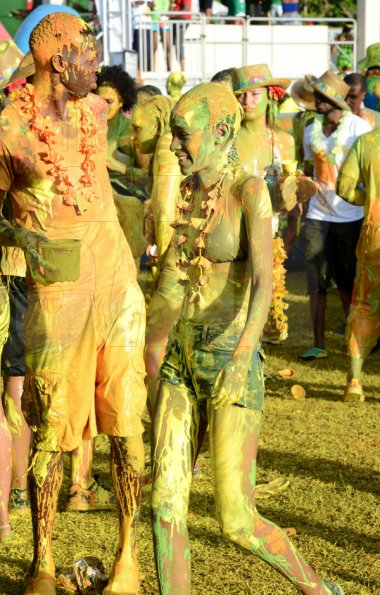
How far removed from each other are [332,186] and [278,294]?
6.70 feet

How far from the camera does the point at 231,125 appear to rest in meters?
3.70

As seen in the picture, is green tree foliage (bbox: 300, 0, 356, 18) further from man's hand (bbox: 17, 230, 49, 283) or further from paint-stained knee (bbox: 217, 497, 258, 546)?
paint-stained knee (bbox: 217, 497, 258, 546)

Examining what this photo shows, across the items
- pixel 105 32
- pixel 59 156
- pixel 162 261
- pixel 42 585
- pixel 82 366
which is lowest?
pixel 42 585

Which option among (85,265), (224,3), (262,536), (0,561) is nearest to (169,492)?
(262,536)

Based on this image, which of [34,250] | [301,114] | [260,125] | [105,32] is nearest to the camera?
[34,250]

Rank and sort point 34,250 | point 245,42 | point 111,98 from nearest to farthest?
point 34,250, point 111,98, point 245,42

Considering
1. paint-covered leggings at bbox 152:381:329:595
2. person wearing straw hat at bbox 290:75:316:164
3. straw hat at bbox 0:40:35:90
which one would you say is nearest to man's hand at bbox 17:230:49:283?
paint-covered leggings at bbox 152:381:329:595

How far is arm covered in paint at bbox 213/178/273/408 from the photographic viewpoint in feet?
11.4

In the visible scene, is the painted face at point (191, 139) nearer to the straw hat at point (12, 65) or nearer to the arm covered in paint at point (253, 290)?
the arm covered in paint at point (253, 290)

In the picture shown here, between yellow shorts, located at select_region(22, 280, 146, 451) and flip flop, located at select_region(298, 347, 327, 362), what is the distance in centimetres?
507

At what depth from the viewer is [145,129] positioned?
6566 mm

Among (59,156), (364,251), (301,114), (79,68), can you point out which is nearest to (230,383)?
(59,156)

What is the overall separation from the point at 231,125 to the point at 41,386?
1258 mm

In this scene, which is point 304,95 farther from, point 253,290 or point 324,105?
point 253,290
